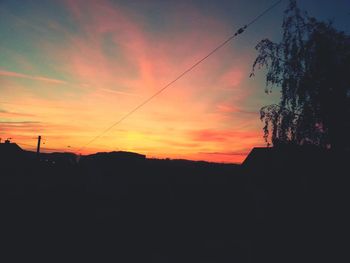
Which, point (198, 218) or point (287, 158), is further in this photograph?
point (198, 218)

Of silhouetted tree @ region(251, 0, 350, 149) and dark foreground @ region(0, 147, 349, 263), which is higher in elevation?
silhouetted tree @ region(251, 0, 350, 149)

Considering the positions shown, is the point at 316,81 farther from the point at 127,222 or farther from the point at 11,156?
the point at 11,156

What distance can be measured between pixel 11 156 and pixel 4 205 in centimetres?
2410

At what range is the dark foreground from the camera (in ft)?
33.3

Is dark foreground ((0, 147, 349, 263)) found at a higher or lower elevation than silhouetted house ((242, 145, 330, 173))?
lower

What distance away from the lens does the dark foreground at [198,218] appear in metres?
10.2

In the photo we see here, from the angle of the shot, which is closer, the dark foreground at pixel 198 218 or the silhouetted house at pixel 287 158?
the dark foreground at pixel 198 218

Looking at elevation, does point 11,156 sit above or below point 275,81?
below

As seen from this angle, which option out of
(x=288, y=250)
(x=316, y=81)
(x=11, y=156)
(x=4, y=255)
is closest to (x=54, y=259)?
(x=4, y=255)

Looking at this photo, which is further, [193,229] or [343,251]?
[193,229]

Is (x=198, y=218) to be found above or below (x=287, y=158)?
below

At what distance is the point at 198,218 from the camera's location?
50.3 feet

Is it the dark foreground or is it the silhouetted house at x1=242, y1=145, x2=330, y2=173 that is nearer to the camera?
the dark foreground

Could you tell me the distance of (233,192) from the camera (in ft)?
58.7
